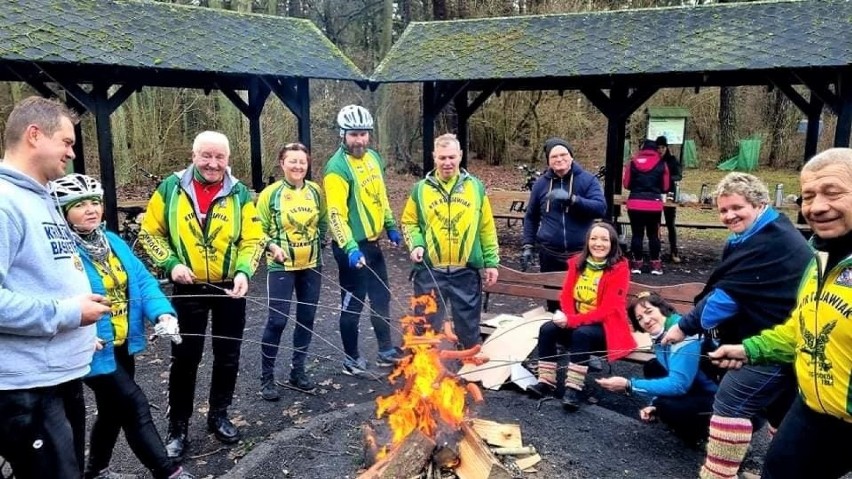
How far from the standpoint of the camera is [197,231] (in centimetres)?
377

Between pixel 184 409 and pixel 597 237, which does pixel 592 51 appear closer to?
pixel 597 237

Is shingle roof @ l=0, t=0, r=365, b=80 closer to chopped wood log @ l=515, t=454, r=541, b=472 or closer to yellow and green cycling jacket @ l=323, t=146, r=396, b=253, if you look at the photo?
yellow and green cycling jacket @ l=323, t=146, r=396, b=253

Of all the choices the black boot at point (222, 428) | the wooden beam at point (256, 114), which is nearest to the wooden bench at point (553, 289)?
the black boot at point (222, 428)

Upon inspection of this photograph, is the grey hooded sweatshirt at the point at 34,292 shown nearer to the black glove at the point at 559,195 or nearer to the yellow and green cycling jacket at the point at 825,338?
the yellow and green cycling jacket at the point at 825,338

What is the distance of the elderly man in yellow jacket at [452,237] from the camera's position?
4.65 m

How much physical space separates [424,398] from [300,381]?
1899mm

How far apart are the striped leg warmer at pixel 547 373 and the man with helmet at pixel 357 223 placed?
1321 millimetres

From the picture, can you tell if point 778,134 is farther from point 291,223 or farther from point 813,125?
point 291,223

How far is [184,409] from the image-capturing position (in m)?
3.96

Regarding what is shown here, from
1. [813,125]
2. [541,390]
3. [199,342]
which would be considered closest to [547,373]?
[541,390]

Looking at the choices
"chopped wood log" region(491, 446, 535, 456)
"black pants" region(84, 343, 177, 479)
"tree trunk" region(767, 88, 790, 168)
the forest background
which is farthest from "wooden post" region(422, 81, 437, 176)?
"tree trunk" region(767, 88, 790, 168)

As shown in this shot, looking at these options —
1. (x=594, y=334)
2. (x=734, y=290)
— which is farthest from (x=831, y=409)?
(x=594, y=334)

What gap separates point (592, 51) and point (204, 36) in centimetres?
623

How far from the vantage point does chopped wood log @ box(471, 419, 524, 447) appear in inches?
147
